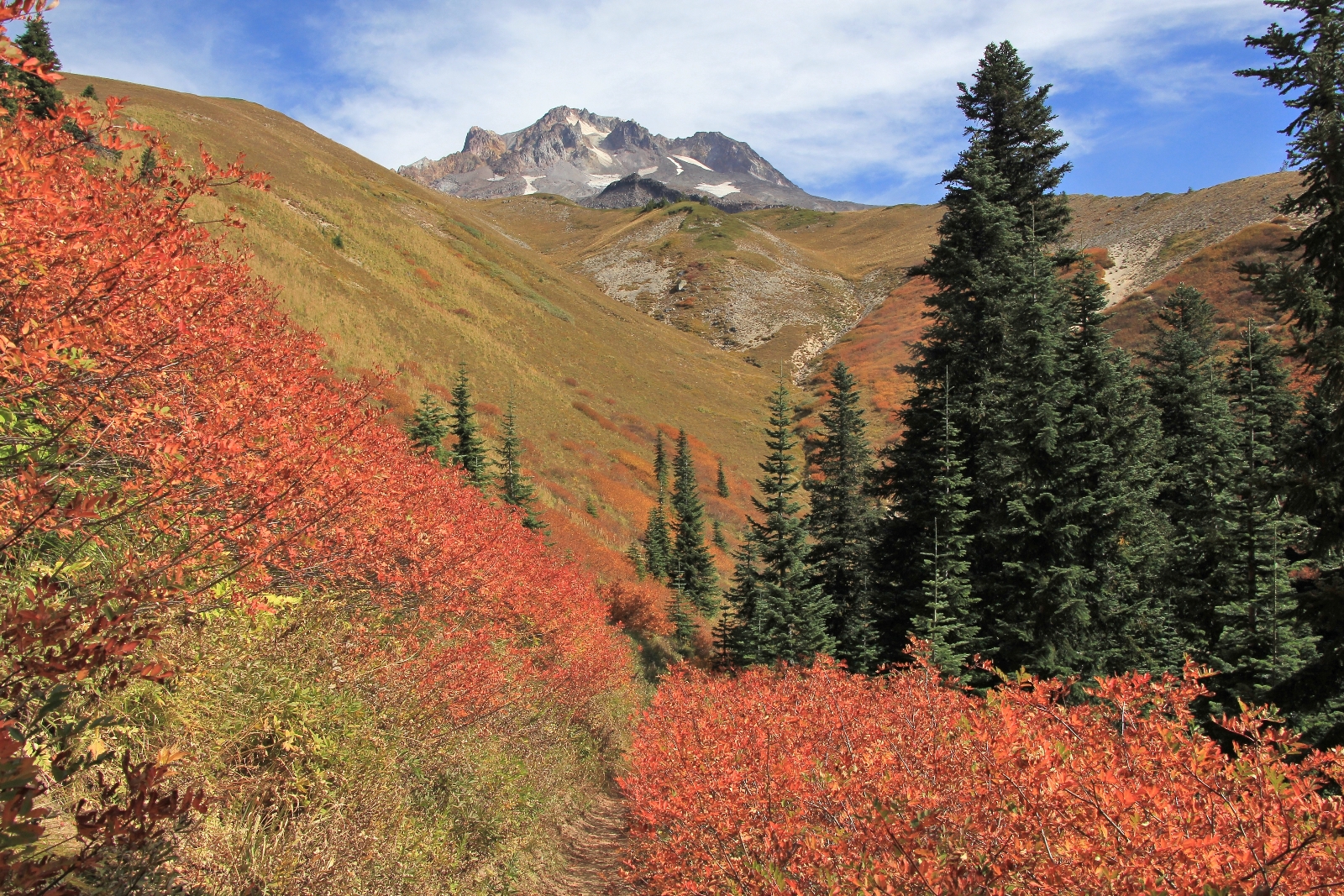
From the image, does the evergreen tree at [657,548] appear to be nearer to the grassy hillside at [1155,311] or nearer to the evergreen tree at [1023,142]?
the grassy hillside at [1155,311]

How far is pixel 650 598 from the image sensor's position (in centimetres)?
3167

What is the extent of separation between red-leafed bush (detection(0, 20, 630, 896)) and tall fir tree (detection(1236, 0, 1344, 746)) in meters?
12.9

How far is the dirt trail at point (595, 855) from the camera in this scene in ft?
37.9

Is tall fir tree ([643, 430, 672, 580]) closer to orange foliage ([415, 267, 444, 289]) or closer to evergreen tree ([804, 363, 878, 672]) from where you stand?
evergreen tree ([804, 363, 878, 672])

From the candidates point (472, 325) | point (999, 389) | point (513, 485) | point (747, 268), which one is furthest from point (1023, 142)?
point (747, 268)

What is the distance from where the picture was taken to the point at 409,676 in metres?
9.11

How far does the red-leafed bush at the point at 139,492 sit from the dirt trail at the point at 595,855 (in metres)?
3.14

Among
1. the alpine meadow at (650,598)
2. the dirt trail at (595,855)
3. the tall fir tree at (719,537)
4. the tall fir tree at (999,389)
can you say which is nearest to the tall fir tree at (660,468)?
the tall fir tree at (719,537)

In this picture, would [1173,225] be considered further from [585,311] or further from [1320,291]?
[1320,291]

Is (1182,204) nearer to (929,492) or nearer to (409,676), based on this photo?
(929,492)

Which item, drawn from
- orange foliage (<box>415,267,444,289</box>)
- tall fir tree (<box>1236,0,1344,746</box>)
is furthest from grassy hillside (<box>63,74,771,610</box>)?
tall fir tree (<box>1236,0,1344,746</box>)

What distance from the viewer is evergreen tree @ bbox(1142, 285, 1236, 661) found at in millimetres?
18062

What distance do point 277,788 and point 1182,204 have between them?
108 metres

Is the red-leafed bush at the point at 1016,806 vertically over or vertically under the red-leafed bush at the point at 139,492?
under
